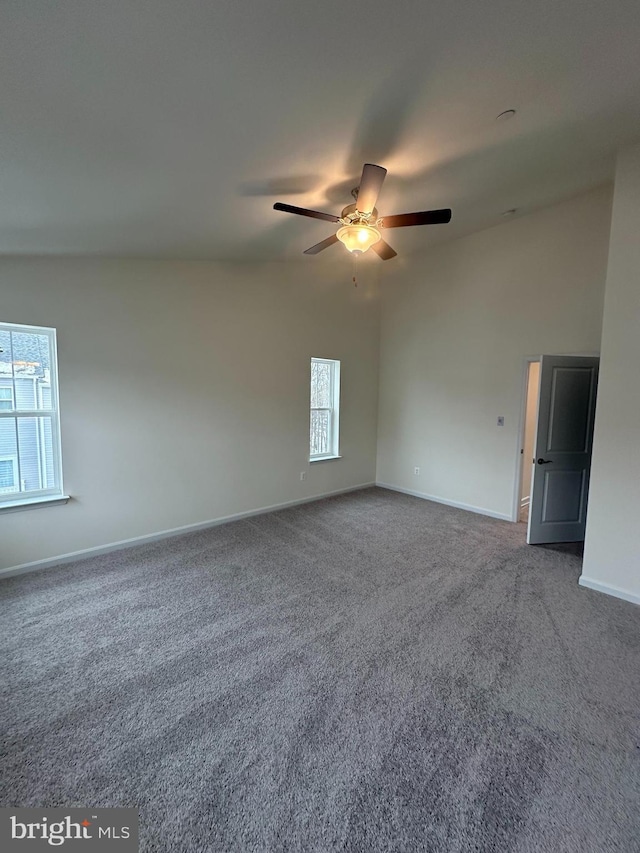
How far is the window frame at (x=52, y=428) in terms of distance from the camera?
3.15 meters

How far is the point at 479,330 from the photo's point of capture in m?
4.87

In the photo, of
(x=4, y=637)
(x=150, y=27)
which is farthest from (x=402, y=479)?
(x=150, y=27)

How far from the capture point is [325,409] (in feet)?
18.7

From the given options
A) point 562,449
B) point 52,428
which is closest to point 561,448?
point 562,449

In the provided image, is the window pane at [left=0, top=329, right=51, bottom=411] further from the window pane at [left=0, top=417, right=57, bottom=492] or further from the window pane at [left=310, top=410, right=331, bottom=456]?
the window pane at [left=310, top=410, right=331, bottom=456]

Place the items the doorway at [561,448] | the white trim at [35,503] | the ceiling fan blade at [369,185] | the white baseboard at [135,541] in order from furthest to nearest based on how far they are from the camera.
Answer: the doorway at [561,448] < the white baseboard at [135,541] < the white trim at [35,503] < the ceiling fan blade at [369,185]

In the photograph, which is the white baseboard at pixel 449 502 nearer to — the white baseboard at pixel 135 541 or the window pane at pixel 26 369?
the white baseboard at pixel 135 541

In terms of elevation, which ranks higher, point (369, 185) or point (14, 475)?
point (369, 185)

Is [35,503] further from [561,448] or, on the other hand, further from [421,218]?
[561,448]

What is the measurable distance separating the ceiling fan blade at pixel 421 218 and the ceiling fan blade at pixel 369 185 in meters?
0.20

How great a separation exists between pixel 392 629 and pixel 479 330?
3855mm

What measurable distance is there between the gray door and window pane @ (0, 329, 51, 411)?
15.5 feet

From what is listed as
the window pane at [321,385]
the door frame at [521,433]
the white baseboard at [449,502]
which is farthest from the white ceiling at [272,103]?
the white baseboard at [449,502]

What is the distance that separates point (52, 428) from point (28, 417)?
0.20 m
